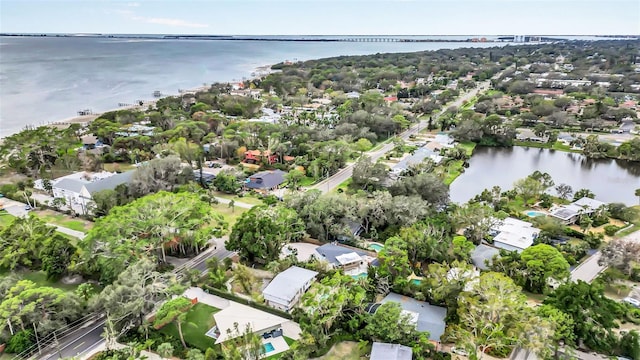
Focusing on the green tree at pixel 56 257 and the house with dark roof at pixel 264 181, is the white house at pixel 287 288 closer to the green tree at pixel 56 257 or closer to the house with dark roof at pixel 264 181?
the green tree at pixel 56 257

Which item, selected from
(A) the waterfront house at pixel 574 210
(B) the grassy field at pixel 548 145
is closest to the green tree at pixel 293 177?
(A) the waterfront house at pixel 574 210

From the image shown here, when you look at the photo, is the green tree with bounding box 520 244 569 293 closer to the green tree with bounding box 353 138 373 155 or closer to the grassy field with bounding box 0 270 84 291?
the grassy field with bounding box 0 270 84 291

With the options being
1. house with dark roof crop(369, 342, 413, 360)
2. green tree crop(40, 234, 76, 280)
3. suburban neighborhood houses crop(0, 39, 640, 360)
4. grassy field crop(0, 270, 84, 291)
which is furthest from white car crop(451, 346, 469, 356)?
green tree crop(40, 234, 76, 280)

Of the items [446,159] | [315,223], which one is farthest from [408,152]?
[315,223]

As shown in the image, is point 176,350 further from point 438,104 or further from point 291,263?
point 438,104

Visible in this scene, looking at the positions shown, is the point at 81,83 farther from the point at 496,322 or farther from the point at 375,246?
the point at 496,322

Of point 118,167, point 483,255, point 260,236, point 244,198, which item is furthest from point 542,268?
point 118,167
